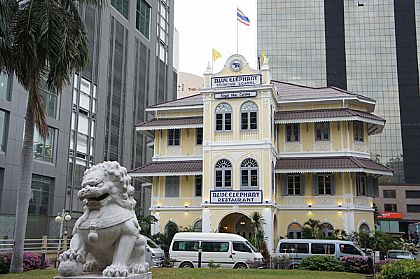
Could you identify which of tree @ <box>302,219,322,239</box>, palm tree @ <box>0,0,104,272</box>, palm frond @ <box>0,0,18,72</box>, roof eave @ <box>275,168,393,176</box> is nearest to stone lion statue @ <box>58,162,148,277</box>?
palm frond @ <box>0,0,18,72</box>

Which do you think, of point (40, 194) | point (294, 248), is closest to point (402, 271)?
point (294, 248)

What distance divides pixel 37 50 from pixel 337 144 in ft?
70.6

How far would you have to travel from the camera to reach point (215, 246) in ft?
78.0

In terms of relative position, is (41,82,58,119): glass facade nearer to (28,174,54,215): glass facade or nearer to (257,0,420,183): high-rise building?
(28,174,54,215): glass facade

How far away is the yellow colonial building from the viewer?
3020 centimetres

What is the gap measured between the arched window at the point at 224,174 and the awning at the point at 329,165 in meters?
3.20

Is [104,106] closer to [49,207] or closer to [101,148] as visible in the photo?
[101,148]

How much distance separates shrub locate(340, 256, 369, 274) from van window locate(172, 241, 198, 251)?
724cm

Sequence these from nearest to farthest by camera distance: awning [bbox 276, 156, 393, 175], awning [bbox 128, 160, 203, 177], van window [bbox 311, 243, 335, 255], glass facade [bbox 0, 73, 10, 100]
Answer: van window [bbox 311, 243, 335, 255] < awning [bbox 276, 156, 393, 175] < awning [bbox 128, 160, 203, 177] < glass facade [bbox 0, 73, 10, 100]

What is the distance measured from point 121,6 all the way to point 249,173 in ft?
102

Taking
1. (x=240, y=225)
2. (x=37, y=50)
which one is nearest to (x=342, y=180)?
(x=240, y=225)

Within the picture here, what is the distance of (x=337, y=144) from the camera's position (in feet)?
106

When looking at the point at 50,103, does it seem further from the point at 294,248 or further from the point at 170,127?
the point at 294,248

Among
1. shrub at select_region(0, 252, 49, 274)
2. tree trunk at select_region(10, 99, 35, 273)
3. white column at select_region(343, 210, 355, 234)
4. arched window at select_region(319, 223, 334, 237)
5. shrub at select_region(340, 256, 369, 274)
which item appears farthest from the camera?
arched window at select_region(319, 223, 334, 237)
